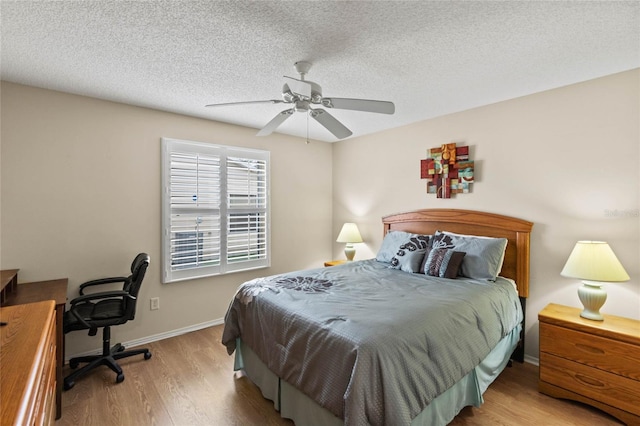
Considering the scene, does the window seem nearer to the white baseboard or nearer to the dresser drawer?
the white baseboard

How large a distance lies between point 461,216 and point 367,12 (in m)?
2.38

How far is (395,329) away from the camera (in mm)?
1649

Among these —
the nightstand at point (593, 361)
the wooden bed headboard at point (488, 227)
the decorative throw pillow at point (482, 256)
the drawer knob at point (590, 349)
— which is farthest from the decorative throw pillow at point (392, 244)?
the drawer knob at point (590, 349)

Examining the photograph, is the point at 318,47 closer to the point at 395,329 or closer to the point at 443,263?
the point at 395,329

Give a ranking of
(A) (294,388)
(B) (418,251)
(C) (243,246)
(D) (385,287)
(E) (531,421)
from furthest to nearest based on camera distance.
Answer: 1. (C) (243,246)
2. (B) (418,251)
3. (D) (385,287)
4. (E) (531,421)
5. (A) (294,388)

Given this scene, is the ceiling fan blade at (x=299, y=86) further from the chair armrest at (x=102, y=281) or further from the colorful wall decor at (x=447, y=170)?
the chair armrest at (x=102, y=281)

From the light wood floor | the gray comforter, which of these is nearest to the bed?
the gray comforter

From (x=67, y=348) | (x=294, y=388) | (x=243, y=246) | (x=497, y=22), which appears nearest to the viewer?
(x=497, y=22)

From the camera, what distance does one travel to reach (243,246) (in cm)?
392

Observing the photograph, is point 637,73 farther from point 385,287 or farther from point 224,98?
point 224,98

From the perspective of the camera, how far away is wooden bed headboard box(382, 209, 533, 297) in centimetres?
283

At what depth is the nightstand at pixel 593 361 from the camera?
197 cm

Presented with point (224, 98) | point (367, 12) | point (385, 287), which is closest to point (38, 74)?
point (224, 98)

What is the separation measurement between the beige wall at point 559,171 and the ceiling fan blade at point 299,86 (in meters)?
2.20
